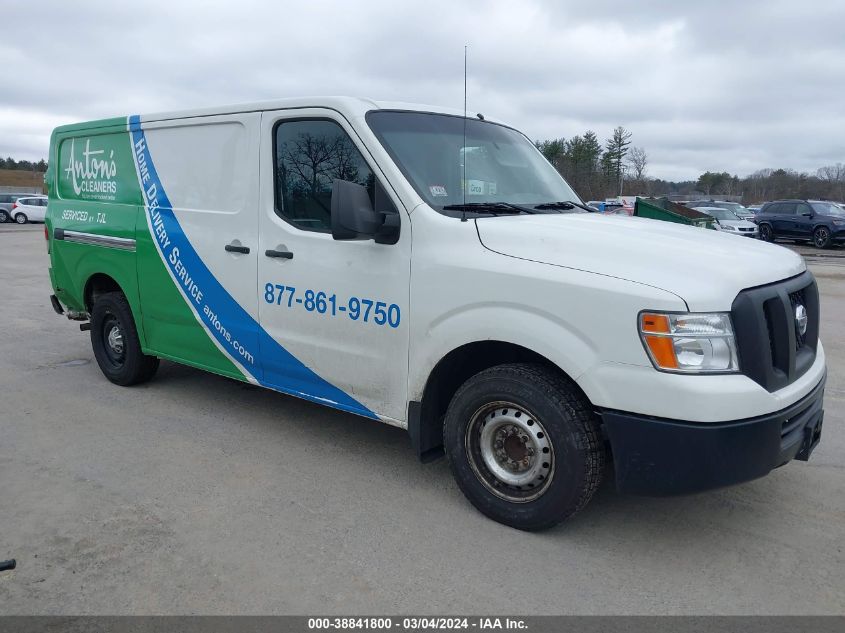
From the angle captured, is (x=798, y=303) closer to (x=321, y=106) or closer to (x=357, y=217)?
(x=357, y=217)

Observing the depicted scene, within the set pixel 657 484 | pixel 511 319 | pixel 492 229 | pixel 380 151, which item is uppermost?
pixel 380 151

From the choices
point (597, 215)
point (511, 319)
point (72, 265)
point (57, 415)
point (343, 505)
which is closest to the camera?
point (511, 319)

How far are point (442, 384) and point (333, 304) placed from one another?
794 mm

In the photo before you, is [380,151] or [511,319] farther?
[380,151]

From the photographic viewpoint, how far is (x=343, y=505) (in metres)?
3.81

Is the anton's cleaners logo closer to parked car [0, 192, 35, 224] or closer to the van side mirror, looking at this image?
the van side mirror

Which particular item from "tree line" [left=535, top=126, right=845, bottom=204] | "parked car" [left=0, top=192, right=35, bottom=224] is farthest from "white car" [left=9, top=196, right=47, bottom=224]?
"tree line" [left=535, top=126, right=845, bottom=204]

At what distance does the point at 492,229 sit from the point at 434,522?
1524 millimetres

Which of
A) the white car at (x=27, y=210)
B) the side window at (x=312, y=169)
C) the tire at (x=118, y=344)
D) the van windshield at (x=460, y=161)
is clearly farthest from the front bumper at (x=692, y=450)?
the white car at (x=27, y=210)

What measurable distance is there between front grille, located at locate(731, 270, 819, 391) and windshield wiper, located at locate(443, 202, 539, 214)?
1.36 metres

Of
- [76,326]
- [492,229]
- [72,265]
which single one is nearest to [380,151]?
[492,229]

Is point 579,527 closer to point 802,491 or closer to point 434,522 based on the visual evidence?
point 434,522

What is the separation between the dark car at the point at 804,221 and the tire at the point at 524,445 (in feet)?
82.1

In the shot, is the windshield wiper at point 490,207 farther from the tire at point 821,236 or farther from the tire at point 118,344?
the tire at point 821,236
